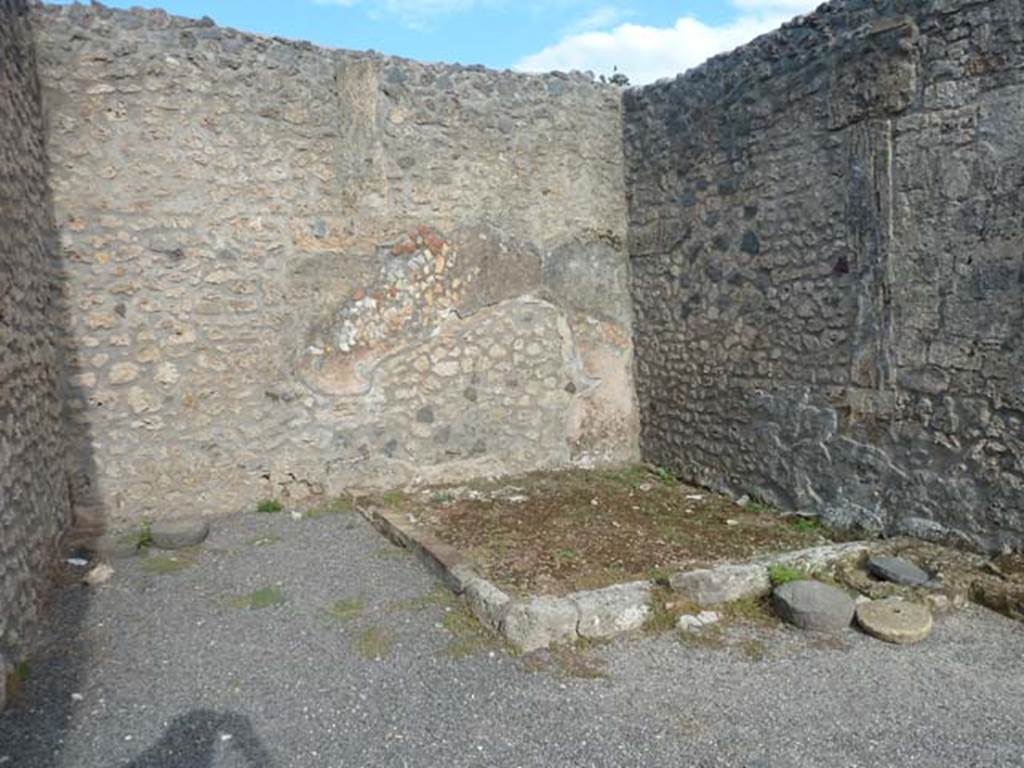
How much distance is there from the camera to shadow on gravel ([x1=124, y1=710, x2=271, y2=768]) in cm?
266

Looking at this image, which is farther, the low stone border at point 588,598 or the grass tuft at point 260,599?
the grass tuft at point 260,599

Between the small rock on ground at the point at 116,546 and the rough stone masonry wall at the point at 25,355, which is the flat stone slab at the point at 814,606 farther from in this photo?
the small rock on ground at the point at 116,546

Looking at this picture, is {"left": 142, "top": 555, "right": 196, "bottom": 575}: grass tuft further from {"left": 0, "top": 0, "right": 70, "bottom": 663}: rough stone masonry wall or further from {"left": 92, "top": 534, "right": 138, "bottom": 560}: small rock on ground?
{"left": 0, "top": 0, "right": 70, "bottom": 663}: rough stone masonry wall

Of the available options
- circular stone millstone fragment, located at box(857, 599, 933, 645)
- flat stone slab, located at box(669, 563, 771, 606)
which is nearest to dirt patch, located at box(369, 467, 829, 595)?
flat stone slab, located at box(669, 563, 771, 606)

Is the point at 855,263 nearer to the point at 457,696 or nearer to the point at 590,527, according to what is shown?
the point at 590,527

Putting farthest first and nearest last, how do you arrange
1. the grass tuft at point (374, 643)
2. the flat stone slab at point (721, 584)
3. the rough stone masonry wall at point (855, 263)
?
the rough stone masonry wall at point (855, 263), the flat stone slab at point (721, 584), the grass tuft at point (374, 643)

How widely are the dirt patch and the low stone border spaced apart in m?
0.15

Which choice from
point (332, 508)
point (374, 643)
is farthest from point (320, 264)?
point (374, 643)

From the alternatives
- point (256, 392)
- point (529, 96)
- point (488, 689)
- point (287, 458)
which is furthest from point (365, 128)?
point (488, 689)

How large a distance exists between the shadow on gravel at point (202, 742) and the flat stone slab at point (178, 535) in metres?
2.18

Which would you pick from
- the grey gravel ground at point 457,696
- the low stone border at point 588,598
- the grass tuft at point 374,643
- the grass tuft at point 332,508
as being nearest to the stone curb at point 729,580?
the low stone border at point 588,598

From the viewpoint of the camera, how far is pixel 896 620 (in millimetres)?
3602

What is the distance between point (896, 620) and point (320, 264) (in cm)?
432

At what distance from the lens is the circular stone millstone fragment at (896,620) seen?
3.54m
